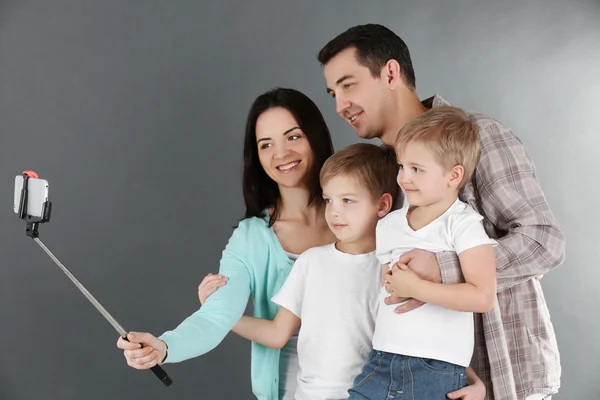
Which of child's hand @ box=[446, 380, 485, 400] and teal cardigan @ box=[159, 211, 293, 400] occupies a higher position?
teal cardigan @ box=[159, 211, 293, 400]

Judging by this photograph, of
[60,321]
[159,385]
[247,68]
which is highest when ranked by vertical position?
[247,68]

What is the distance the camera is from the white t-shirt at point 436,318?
173 centimetres

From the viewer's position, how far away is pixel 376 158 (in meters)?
2.00

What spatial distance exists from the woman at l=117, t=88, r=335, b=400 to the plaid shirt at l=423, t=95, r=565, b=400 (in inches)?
22.0

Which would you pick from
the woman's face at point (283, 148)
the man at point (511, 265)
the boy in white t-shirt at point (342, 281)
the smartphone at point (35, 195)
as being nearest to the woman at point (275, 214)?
the woman's face at point (283, 148)

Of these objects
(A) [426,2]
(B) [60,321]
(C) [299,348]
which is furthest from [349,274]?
(A) [426,2]

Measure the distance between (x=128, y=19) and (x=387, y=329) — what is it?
2.19m

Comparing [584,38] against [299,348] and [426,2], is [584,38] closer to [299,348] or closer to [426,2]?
[426,2]

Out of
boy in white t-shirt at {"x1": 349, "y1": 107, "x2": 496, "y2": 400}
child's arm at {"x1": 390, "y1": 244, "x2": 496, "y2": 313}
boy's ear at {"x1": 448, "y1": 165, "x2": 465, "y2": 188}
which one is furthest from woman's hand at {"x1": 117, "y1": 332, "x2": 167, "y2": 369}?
boy's ear at {"x1": 448, "y1": 165, "x2": 465, "y2": 188}

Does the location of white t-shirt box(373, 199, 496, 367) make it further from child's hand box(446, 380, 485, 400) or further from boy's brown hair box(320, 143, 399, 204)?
boy's brown hair box(320, 143, 399, 204)

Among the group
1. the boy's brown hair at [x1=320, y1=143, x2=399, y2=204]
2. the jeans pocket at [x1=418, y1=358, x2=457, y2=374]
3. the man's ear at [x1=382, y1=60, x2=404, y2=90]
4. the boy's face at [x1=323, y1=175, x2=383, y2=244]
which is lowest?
the jeans pocket at [x1=418, y1=358, x2=457, y2=374]

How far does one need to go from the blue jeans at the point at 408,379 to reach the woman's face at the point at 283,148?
73 centimetres

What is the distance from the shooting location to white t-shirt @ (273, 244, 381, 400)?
6.21 feet

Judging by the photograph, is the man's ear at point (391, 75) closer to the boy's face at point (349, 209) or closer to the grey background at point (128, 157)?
the boy's face at point (349, 209)
